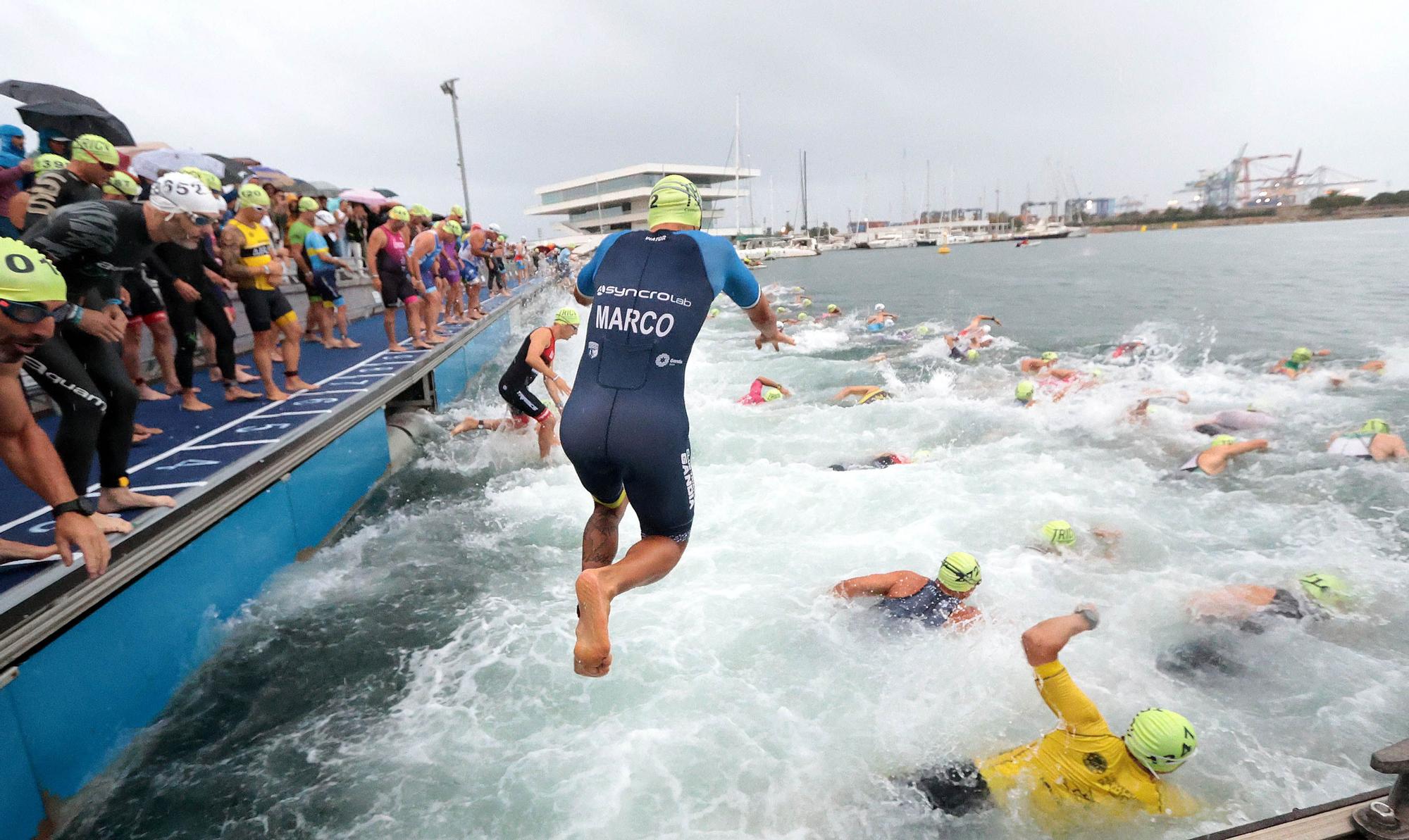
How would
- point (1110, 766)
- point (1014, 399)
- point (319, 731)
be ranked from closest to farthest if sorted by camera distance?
point (1110, 766)
point (319, 731)
point (1014, 399)

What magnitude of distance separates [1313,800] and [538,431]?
323 inches

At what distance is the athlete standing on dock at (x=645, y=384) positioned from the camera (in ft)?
9.34

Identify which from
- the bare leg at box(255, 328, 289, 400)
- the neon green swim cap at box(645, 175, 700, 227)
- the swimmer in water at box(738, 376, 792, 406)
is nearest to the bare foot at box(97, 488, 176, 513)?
the bare leg at box(255, 328, 289, 400)

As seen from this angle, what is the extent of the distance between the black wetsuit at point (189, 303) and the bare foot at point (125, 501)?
8.92 feet

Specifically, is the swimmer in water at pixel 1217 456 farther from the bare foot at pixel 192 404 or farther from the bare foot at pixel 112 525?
the bare foot at pixel 192 404

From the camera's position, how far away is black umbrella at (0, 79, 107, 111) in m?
7.79

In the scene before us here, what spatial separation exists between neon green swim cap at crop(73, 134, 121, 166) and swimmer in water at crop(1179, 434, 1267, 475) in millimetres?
11986

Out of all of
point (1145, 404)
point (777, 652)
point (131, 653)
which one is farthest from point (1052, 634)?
point (1145, 404)

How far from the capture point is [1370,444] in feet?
30.1

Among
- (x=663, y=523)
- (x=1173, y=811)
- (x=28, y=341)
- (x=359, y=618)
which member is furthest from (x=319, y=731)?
(x=1173, y=811)

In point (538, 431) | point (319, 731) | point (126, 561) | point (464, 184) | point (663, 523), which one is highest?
point (464, 184)

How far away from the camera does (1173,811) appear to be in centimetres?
390

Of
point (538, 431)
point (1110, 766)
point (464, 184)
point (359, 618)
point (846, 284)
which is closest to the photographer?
point (1110, 766)

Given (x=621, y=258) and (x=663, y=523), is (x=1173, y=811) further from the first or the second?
(x=621, y=258)
